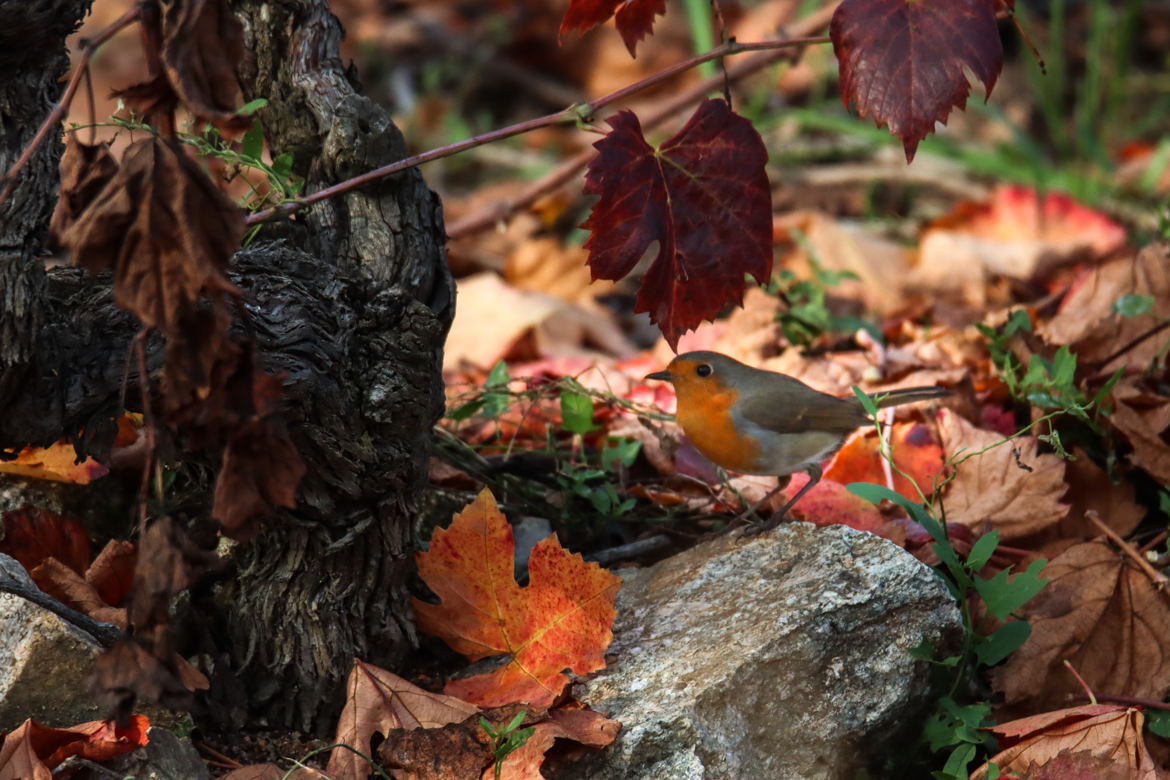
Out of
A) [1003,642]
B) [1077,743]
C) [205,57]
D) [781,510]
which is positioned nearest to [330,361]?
[205,57]

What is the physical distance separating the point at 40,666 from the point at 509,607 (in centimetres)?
88

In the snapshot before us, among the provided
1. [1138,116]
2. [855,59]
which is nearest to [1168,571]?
[855,59]

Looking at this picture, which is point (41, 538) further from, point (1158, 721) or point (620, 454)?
point (1158, 721)

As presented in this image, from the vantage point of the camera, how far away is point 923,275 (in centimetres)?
536

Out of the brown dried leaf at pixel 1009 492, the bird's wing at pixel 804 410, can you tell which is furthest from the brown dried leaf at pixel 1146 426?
the bird's wing at pixel 804 410

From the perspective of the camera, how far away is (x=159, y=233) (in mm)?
1455

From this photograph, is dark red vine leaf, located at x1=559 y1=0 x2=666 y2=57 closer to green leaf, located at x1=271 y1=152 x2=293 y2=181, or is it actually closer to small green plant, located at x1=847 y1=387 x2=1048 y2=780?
green leaf, located at x1=271 y1=152 x2=293 y2=181

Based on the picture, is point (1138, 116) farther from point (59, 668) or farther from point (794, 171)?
point (59, 668)

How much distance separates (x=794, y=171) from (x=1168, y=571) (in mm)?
4431

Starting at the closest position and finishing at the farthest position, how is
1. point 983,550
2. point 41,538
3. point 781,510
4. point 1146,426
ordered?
1. point 983,550
2. point 41,538
3. point 781,510
4. point 1146,426

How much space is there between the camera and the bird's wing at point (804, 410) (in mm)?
2969

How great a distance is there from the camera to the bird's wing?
2.97 metres

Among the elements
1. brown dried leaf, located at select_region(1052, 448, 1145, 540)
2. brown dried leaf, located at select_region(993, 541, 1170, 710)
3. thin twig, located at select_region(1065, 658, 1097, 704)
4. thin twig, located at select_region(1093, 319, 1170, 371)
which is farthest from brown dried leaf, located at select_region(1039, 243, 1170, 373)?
thin twig, located at select_region(1065, 658, 1097, 704)

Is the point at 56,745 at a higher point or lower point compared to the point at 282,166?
lower
